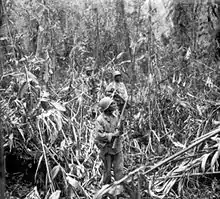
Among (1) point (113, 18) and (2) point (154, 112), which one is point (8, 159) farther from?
(1) point (113, 18)

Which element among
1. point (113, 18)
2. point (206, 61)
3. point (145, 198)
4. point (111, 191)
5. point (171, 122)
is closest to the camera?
point (111, 191)

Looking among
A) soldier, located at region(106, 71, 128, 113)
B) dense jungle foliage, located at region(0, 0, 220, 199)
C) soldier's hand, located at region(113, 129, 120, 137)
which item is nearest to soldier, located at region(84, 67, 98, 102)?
dense jungle foliage, located at region(0, 0, 220, 199)

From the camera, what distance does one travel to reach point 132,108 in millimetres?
5609

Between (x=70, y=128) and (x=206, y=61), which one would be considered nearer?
(x=70, y=128)

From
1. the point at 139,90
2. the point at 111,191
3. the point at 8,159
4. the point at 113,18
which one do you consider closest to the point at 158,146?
the point at 139,90

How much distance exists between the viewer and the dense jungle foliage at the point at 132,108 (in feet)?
10.9

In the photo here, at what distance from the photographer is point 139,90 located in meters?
5.62

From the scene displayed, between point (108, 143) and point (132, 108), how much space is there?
2558 mm

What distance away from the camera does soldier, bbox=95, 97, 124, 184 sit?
3016 mm

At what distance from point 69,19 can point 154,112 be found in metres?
5.24

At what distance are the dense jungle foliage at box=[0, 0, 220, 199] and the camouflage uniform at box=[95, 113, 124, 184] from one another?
19 cm

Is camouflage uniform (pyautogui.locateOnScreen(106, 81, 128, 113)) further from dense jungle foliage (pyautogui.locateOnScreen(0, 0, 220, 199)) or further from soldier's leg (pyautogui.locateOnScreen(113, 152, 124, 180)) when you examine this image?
soldier's leg (pyautogui.locateOnScreen(113, 152, 124, 180))

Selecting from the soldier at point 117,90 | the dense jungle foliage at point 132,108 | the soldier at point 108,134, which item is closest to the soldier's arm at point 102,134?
the soldier at point 108,134

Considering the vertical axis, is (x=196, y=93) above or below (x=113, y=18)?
below
